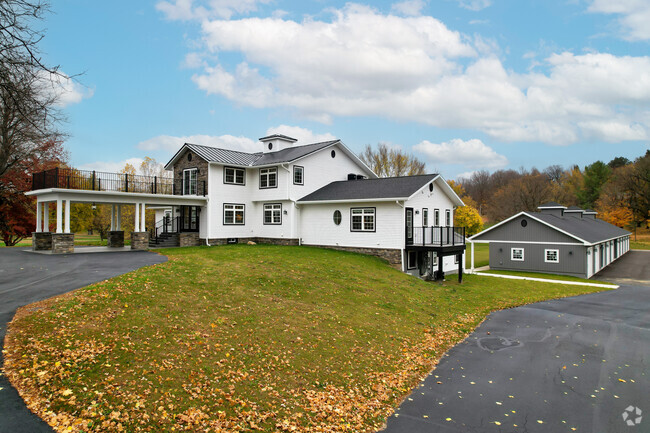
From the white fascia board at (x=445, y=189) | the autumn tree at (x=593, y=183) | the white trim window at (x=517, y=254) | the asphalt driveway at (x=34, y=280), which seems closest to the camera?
the asphalt driveway at (x=34, y=280)

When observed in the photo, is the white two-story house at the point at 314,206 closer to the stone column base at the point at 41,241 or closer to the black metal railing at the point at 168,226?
the black metal railing at the point at 168,226

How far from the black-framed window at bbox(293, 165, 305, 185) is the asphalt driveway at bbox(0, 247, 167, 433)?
11.5 m

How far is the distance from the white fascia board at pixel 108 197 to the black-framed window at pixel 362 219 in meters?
9.74

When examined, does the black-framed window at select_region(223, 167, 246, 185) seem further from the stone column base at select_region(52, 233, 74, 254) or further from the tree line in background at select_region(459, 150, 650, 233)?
the tree line in background at select_region(459, 150, 650, 233)

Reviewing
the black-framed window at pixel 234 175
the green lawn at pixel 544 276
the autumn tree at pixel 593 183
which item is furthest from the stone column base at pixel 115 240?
the autumn tree at pixel 593 183

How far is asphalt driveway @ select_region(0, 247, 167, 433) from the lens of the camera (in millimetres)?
5320

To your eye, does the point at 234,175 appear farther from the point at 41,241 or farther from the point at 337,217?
the point at 41,241

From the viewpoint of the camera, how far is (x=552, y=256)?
30.6m

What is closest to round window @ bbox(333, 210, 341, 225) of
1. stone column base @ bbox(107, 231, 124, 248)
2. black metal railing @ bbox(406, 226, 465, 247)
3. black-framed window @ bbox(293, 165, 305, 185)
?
black-framed window @ bbox(293, 165, 305, 185)

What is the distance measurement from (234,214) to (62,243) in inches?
402

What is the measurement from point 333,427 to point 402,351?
4133 mm

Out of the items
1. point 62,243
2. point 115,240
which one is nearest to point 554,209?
point 115,240

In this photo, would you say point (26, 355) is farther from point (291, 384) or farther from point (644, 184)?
point (644, 184)

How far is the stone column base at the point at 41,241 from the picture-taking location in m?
22.2
